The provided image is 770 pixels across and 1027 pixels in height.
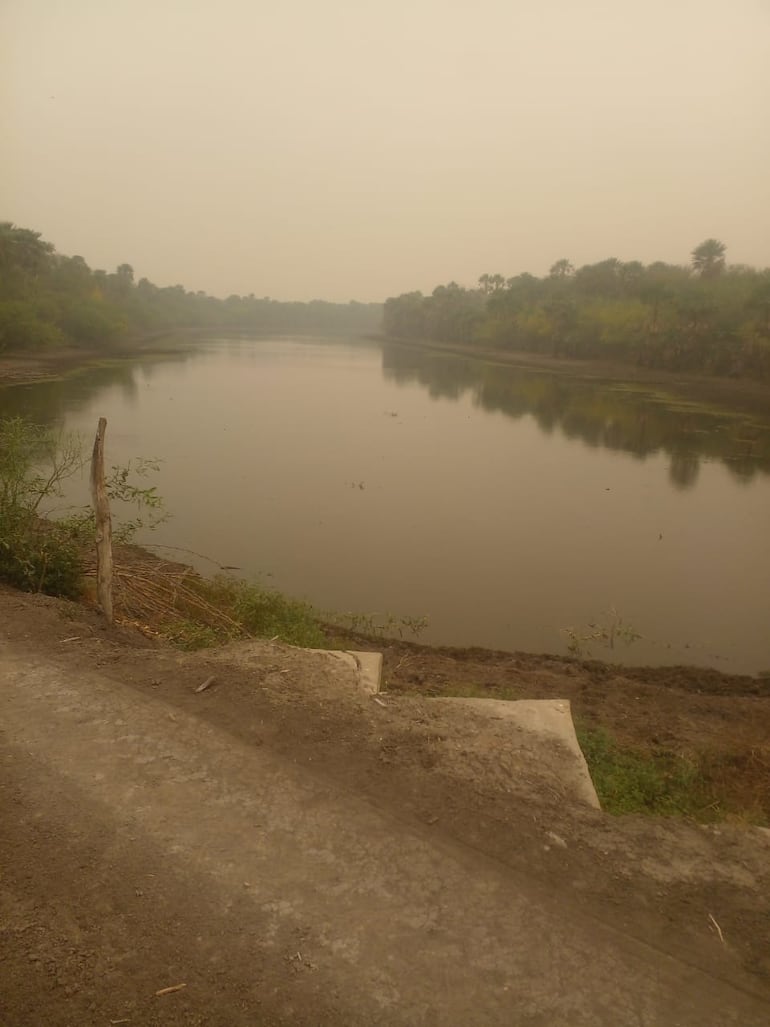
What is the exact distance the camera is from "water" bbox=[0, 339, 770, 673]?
848 centimetres

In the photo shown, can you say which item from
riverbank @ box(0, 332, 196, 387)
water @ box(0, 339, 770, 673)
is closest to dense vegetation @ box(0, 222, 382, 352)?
riverbank @ box(0, 332, 196, 387)

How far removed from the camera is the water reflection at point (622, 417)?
61.8 feet

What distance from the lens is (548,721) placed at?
4227 mm

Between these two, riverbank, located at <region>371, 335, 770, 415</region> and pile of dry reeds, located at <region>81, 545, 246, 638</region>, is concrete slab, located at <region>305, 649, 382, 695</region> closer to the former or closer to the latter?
pile of dry reeds, located at <region>81, 545, 246, 638</region>

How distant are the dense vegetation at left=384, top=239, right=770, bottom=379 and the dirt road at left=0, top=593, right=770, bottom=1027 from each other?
37.0 meters

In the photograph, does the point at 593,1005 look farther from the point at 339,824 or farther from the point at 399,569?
the point at 399,569

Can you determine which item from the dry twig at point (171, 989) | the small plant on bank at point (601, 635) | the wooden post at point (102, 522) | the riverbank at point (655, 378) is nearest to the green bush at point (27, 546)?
the wooden post at point (102, 522)

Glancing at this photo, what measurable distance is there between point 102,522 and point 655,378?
4240cm

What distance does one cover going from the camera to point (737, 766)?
4.61 metres

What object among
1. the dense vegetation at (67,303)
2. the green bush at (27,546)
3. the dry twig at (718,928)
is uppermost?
the dense vegetation at (67,303)

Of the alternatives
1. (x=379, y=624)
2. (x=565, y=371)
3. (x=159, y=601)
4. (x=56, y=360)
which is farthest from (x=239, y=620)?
(x=565, y=371)

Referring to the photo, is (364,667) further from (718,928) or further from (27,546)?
(27,546)

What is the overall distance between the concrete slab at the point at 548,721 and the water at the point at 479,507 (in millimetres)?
3139

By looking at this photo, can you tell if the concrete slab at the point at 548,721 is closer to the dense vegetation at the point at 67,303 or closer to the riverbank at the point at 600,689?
the riverbank at the point at 600,689
